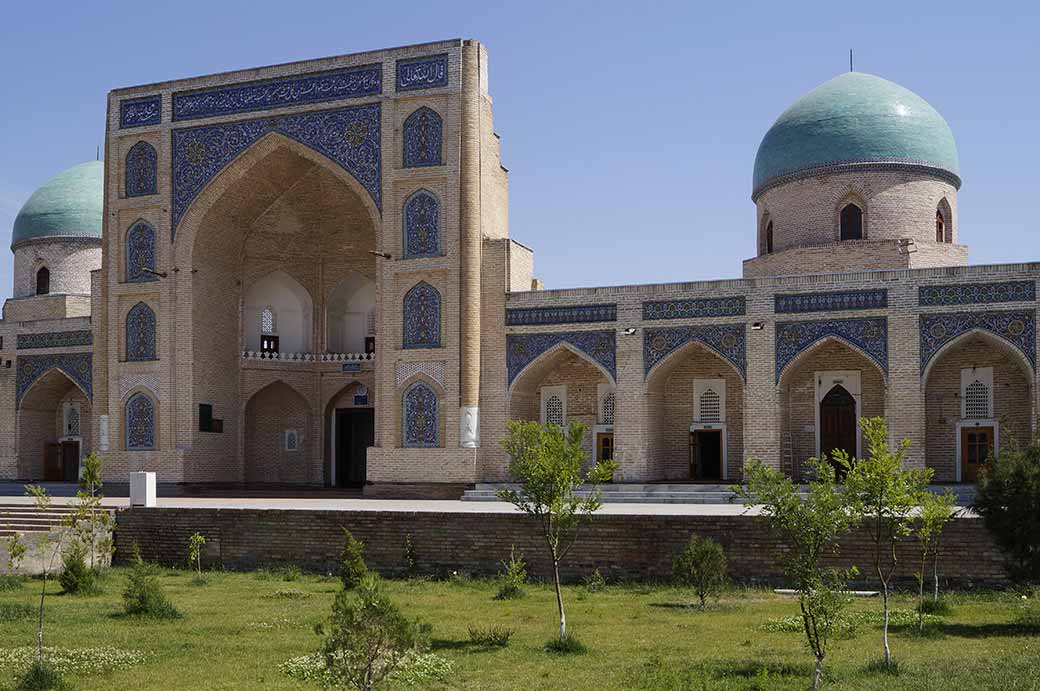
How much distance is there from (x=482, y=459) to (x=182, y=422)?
218 inches

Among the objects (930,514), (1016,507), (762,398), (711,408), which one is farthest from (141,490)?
(1016,507)

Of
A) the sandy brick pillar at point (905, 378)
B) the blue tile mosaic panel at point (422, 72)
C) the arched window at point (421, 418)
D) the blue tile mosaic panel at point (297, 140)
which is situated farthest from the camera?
the blue tile mosaic panel at point (297, 140)

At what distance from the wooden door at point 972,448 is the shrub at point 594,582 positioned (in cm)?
790

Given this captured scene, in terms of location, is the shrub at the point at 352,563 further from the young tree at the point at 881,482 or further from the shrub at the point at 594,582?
the young tree at the point at 881,482

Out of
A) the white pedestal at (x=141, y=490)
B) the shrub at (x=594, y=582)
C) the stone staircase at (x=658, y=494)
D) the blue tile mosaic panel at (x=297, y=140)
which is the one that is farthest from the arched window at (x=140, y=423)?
the shrub at (x=594, y=582)

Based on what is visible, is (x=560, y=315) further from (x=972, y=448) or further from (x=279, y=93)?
(x=972, y=448)

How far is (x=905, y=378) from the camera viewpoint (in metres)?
17.5

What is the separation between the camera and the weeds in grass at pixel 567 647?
895 centimetres

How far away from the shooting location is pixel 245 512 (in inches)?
579

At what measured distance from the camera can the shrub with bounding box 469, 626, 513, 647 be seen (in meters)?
9.32

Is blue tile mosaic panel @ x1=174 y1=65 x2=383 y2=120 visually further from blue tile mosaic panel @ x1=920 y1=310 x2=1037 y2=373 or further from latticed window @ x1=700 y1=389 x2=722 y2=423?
blue tile mosaic panel @ x1=920 y1=310 x2=1037 y2=373

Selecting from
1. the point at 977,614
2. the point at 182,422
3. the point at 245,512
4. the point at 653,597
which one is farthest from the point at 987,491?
the point at 182,422

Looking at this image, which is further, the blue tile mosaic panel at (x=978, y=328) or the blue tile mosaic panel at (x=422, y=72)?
the blue tile mosaic panel at (x=422, y=72)

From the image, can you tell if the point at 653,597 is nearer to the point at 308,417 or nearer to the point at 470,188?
the point at 470,188
